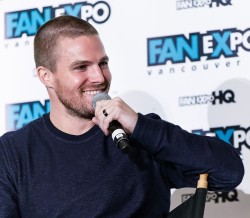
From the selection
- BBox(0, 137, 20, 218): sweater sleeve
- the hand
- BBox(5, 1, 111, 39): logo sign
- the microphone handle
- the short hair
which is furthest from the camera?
BBox(5, 1, 111, 39): logo sign

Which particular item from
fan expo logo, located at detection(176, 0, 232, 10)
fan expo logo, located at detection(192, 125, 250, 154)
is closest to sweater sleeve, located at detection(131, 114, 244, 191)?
fan expo logo, located at detection(192, 125, 250, 154)

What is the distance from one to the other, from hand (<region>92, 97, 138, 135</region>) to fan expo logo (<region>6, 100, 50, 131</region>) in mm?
892

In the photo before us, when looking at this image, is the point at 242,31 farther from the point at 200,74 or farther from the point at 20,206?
the point at 20,206

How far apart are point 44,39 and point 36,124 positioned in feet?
0.85

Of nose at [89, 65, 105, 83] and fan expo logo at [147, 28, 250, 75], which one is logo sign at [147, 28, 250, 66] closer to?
fan expo logo at [147, 28, 250, 75]

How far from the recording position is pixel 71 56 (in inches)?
76.0

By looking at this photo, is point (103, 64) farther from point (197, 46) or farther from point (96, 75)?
point (197, 46)

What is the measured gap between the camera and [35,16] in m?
2.61

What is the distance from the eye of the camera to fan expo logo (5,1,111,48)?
2.54m

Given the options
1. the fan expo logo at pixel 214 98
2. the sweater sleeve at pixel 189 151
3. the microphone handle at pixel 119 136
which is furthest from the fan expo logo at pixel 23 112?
the microphone handle at pixel 119 136

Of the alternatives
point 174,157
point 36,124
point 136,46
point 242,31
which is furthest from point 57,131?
point 242,31

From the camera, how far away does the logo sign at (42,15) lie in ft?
8.26

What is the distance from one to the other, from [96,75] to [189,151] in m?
0.35

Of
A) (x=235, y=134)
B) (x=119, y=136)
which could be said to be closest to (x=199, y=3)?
(x=235, y=134)
